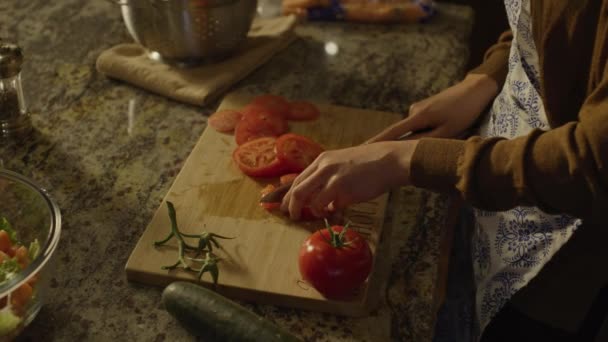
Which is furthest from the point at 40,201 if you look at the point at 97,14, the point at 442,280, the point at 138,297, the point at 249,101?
the point at 97,14

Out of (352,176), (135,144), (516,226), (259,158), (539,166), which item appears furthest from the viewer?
(135,144)

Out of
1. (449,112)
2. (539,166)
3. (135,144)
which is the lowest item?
(135,144)

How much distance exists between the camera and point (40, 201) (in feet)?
3.57

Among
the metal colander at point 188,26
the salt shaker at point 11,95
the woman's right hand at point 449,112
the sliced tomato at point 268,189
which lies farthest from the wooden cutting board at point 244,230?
the salt shaker at point 11,95

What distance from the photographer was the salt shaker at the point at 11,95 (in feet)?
4.56

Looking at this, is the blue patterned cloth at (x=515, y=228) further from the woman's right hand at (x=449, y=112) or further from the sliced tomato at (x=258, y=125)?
the sliced tomato at (x=258, y=125)

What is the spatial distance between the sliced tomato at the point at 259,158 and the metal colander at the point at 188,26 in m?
0.34

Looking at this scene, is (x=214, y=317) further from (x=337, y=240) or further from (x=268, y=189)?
(x=268, y=189)

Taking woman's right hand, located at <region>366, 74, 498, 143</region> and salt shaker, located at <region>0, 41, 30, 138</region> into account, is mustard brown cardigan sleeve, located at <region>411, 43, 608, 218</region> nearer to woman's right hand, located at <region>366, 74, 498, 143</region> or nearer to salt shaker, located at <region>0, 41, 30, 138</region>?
woman's right hand, located at <region>366, 74, 498, 143</region>

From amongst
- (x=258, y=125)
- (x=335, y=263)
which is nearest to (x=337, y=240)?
(x=335, y=263)

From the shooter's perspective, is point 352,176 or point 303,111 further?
point 303,111

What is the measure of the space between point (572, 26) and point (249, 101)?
29.7 inches

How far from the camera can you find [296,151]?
1.38 metres

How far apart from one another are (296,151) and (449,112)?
32cm
